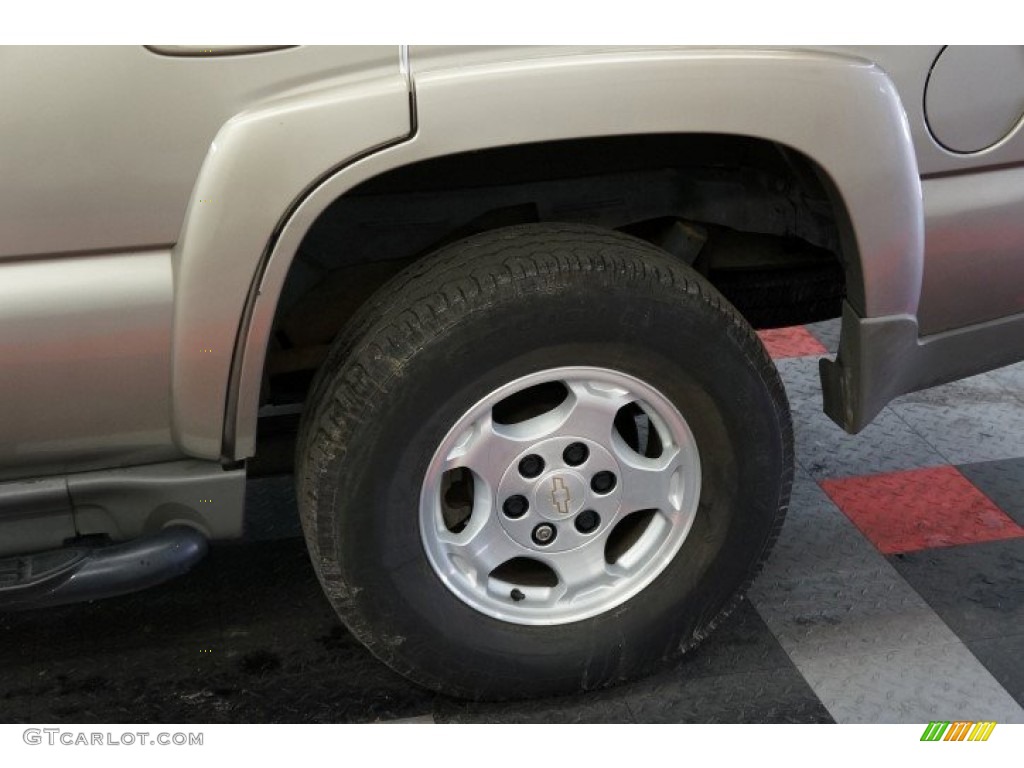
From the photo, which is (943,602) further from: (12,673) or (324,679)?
(12,673)

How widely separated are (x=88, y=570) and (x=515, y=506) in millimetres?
691

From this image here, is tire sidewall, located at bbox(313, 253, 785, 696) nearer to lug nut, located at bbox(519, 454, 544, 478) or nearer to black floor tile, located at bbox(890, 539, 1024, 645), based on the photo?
lug nut, located at bbox(519, 454, 544, 478)

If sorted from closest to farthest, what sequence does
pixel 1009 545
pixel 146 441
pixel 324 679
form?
pixel 146 441, pixel 324 679, pixel 1009 545

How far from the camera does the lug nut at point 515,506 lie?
2293 millimetres

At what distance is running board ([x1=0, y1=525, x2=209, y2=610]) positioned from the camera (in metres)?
2.15

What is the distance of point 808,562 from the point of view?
9.46 feet

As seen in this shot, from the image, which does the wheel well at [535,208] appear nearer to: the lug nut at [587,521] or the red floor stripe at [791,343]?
the lug nut at [587,521]

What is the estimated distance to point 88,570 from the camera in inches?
85.0

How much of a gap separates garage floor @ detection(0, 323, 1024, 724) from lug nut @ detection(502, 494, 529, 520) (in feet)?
1.23

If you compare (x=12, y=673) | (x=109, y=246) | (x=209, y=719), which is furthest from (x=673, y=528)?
(x=12, y=673)

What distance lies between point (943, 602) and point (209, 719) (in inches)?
56.5
